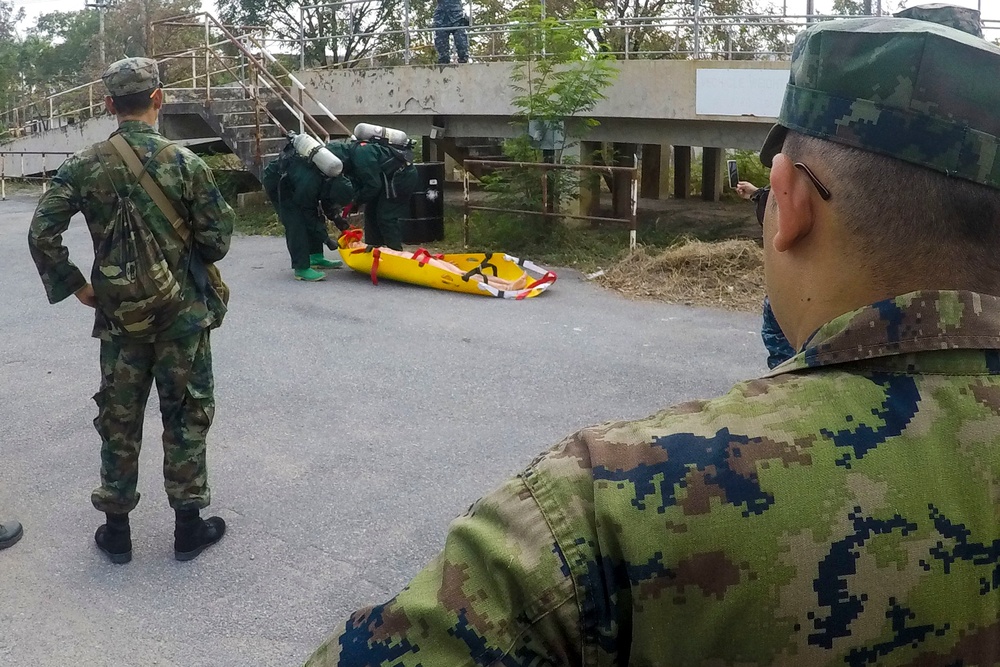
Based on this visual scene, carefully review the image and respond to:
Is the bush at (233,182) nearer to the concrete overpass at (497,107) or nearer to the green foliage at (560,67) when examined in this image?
the concrete overpass at (497,107)

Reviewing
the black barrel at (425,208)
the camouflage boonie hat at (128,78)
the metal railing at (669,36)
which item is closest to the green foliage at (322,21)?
the metal railing at (669,36)

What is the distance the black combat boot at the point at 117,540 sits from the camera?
378 centimetres

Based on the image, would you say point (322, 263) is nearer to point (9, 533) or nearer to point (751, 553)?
point (9, 533)

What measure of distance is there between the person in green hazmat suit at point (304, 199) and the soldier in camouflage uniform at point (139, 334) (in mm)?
5750

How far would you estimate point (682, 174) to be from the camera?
19078 millimetres

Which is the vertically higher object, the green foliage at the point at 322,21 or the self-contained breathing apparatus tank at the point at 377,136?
the green foliage at the point at 322,21

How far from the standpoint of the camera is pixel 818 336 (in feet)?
3.35

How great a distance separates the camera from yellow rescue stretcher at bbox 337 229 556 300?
8711mm

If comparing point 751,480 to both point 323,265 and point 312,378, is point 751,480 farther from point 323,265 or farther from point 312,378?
point 323,265

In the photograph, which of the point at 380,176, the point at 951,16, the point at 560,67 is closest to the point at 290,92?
the point at 560,67

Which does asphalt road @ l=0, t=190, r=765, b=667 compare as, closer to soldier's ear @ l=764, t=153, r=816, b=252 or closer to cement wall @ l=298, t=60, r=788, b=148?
soldier's ear @ l=764, t=153, r=816, b=252

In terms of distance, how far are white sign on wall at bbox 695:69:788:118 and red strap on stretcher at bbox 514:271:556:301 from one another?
3.21 metres

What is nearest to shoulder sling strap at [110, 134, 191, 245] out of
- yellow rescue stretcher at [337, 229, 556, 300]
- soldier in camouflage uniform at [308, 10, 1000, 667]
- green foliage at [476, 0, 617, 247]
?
soldier in camouflage uniform at [308, 10, 1000, 667]

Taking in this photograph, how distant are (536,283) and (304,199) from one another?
2.52 meters
